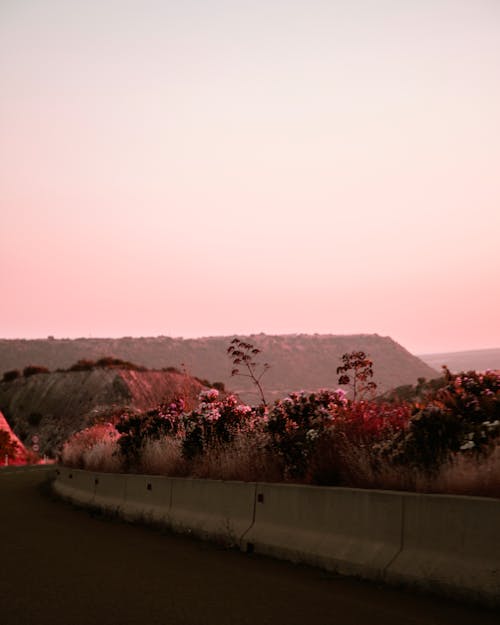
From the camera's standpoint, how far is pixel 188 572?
34.2 feet

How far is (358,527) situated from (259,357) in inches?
5608

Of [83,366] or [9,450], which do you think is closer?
[9,450]

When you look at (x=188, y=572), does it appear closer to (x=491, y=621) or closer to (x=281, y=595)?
(x=281, y=595)

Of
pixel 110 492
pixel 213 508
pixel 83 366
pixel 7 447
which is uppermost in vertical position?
pixel 83 366

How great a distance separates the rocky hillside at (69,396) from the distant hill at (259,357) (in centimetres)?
4901

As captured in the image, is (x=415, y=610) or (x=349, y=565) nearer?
(x=415, y=610)

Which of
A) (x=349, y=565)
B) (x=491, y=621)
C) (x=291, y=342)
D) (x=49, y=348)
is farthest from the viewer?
(x=291, y=342)

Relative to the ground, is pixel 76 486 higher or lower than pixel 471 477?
lower

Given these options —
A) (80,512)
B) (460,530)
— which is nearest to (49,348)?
(80,512)

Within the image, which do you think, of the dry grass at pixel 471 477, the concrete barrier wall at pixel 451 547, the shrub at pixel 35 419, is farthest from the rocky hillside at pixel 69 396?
the concrete barrier wall at pixel 451 547

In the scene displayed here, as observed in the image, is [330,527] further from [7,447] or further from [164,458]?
[7,447]

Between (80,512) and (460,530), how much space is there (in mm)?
10129

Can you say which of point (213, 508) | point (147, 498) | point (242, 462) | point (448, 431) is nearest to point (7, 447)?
point (147, 498)

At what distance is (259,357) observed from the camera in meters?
152
